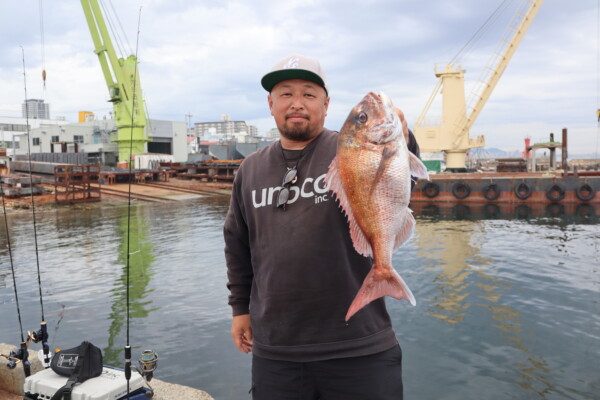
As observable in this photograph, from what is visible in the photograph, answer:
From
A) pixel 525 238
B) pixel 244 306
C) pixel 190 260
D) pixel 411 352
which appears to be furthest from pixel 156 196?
pixel 244 306

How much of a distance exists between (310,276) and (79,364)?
109 inches

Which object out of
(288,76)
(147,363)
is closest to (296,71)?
(288,76)

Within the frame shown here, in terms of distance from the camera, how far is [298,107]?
2.31m

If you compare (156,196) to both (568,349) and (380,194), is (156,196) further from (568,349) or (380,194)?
(380,194)

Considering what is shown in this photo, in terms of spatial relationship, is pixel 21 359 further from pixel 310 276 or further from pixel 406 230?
pixel 406 230

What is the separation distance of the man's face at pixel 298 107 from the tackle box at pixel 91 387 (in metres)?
2.71

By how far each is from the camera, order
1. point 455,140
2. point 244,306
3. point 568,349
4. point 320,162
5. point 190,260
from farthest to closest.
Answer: point 455,140
point 190,260
point 568,349
point 244,306
point 320,162

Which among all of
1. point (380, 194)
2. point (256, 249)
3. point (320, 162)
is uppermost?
point (320, 162)

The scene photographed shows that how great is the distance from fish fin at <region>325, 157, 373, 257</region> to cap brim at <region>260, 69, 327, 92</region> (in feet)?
1.55

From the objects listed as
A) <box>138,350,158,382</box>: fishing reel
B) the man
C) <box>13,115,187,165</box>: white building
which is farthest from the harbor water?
<box>13,115,187,165</box>: white building

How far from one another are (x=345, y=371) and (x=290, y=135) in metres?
1.22

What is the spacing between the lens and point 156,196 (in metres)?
34.3

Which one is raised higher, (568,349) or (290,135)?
(290,135)

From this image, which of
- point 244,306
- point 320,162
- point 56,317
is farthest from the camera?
point 56,317
